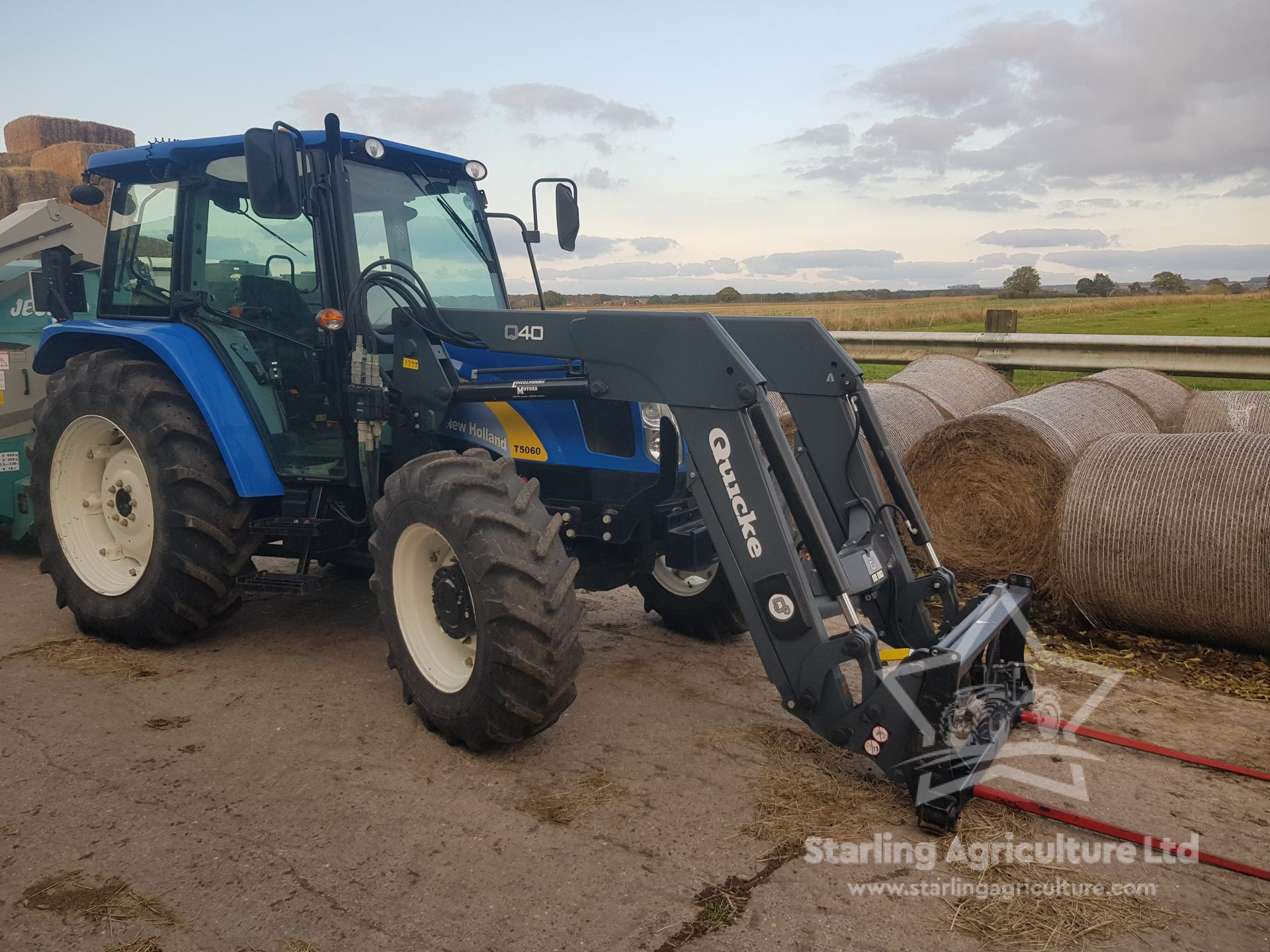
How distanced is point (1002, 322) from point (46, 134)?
39.6ft

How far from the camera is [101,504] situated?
204 inches

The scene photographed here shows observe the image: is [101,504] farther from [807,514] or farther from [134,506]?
[807,514]

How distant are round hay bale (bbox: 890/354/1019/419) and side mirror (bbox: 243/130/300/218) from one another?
4823 mm

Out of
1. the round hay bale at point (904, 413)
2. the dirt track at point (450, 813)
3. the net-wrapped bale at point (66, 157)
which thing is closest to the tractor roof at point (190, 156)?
the dirt track at point (450, 813)

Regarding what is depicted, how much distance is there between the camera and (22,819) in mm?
3182

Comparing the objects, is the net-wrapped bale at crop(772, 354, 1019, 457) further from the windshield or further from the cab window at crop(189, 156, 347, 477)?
the cab window at crop(189, 156, 347, 477)

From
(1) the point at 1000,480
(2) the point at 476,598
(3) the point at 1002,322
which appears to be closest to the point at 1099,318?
(3) the point at 1002,322

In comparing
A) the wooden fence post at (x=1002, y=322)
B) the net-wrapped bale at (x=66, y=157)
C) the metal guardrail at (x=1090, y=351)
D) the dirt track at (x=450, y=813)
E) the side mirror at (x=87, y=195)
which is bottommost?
the dirt track at (x=450, y=813)

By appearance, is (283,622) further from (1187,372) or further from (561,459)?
(1187,372)

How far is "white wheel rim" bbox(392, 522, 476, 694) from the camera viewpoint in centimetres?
391

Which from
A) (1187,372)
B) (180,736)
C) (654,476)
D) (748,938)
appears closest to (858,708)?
(748,938)

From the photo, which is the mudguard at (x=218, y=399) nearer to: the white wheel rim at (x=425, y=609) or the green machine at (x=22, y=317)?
the white wheel rim at (x=425, y=609)

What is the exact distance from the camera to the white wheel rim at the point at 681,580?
498 centimetres

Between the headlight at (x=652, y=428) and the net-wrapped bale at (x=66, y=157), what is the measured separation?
1008 centimetres
